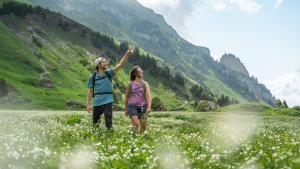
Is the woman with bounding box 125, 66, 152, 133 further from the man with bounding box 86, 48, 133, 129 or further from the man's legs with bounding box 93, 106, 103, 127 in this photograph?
the man's legs with bounding box 93, 106, 103, 127

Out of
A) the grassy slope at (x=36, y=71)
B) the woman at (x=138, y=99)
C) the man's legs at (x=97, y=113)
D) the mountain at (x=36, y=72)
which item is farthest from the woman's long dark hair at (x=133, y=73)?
the grassy slope at (x=36, y=71)

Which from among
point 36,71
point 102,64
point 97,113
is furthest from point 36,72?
point 102,64

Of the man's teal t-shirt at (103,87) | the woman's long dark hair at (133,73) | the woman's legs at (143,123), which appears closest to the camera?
the man's teal t-shirt at (103,87)

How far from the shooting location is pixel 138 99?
18094mm

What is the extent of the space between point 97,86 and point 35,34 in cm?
18513

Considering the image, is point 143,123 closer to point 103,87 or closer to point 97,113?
point 97,113

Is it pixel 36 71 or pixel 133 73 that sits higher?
pixel 36 71

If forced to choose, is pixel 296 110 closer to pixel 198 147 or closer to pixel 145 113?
pixel 145 113

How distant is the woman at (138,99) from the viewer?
18.0 metres

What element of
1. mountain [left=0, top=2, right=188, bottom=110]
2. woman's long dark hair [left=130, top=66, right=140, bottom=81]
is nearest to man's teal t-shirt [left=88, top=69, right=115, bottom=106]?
woman's long dark hair [left=130, top=66, right=140, bottom=81]

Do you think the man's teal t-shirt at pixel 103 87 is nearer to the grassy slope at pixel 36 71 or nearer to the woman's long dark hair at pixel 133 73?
the woman's long dark hair at pixel 133 73

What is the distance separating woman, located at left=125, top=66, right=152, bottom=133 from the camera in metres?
18.0

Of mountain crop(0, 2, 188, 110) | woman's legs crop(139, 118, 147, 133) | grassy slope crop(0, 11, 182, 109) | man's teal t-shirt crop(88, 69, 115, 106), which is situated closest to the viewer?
man's teal t-shirt crop(88, 69, 115, 106)

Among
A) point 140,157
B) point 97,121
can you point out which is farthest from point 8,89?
point 140,157
